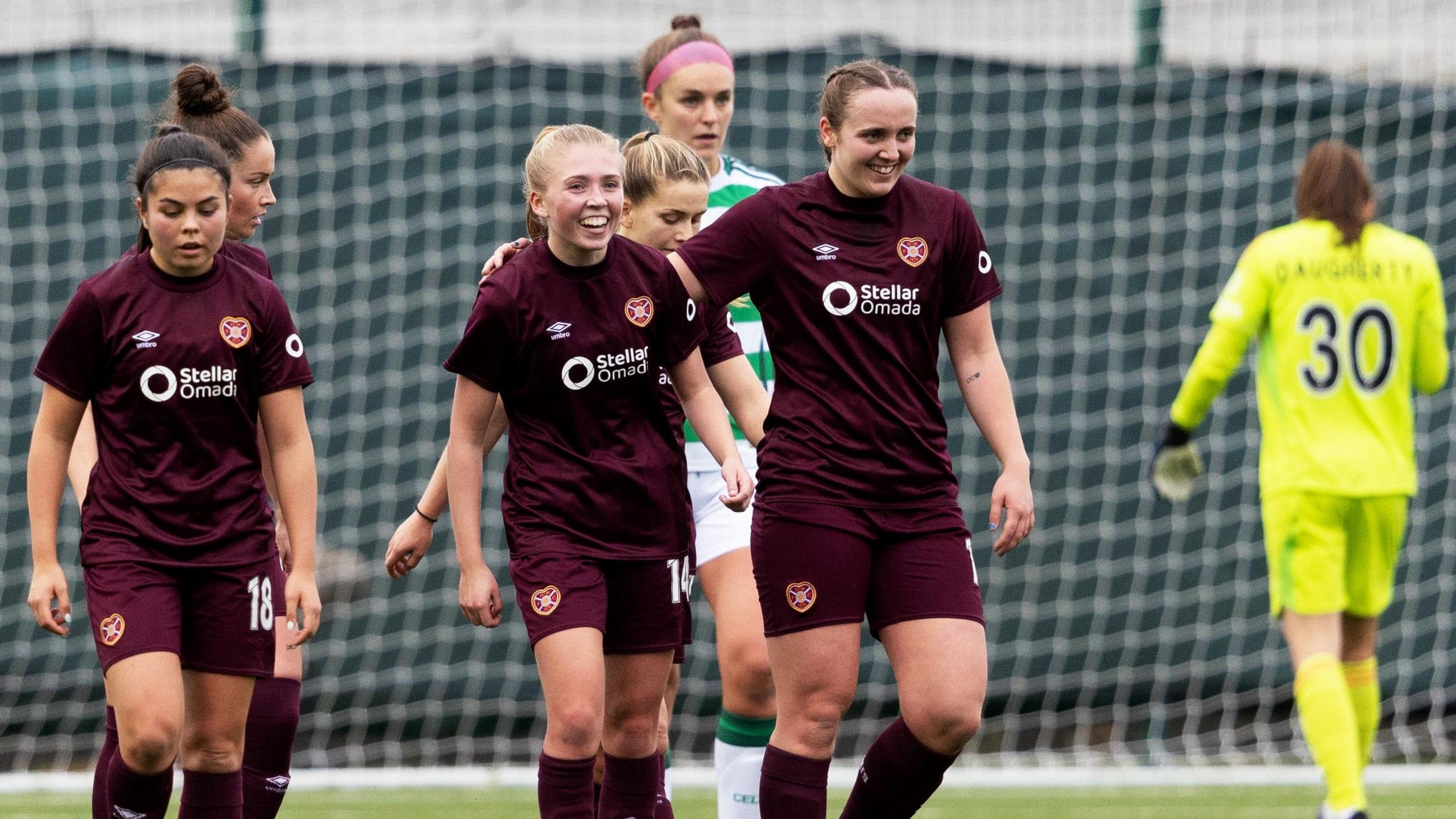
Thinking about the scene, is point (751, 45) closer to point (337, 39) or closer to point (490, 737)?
point (337, 39)

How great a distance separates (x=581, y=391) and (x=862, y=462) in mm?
600

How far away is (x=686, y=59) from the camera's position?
507 cm

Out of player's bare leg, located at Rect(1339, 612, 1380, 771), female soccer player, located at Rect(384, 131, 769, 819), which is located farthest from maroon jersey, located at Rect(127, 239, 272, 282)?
player's bare leg, located at Rect(1339, 612, 1380, 771)

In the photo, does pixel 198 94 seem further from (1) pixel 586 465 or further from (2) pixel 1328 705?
(2) pixel 1328 705

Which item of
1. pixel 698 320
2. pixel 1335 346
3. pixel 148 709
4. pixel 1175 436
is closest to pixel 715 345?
pixel 698 320

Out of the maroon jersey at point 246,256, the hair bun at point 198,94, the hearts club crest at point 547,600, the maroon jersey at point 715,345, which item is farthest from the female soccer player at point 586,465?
the hair bun at point 198,94

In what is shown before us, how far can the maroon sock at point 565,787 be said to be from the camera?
3.82m

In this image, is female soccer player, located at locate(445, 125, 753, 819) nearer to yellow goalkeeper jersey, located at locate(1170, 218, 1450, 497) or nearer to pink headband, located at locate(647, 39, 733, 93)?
pink headband, located at locate(647, 39, 733, 93)

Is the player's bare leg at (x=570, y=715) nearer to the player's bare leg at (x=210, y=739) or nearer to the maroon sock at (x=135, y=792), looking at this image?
the player's bare leg at (x=210, y=739)

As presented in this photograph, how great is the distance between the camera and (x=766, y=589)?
3.97m

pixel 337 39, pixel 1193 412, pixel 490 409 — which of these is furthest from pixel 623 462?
pixel 337 39

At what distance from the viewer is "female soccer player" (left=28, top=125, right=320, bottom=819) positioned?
3754 millimetres

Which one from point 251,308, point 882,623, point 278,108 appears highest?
point 278,108

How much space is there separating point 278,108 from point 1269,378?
425cm
